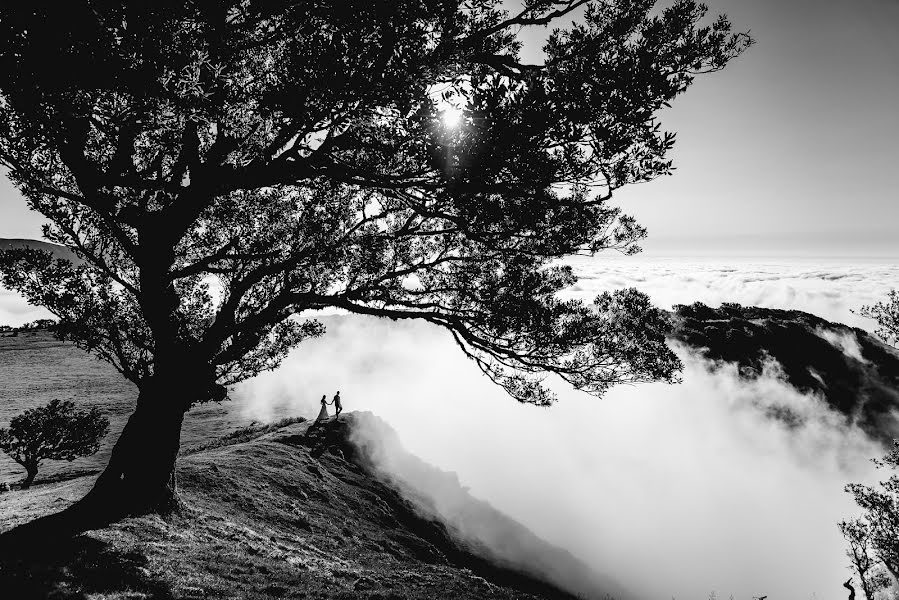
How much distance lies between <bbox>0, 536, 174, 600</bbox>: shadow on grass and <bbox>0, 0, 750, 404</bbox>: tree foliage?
14.4 feet

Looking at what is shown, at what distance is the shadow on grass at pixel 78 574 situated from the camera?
22.2 ft

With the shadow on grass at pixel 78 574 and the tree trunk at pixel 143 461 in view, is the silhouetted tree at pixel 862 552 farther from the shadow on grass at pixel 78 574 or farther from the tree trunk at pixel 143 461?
the tree trunk at pixel 143 461

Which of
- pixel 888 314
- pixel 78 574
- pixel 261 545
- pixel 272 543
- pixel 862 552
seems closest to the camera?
pixel 78 574

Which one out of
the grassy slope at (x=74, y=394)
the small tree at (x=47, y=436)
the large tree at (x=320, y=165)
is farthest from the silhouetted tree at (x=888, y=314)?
the grassy slope at (x=74, y=394)

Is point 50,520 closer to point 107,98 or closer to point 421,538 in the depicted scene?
point 107,98

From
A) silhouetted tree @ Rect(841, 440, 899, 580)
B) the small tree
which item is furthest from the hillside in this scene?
the small tree

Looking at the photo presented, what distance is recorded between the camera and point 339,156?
30.1ft

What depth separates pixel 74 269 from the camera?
1278 cm

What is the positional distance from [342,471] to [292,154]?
25905 mm

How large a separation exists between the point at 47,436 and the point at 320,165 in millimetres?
50207

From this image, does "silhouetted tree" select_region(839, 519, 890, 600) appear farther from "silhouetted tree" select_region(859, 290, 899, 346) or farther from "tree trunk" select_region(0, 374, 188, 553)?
"tree trunk" select_region(0, 374, 188, 553)

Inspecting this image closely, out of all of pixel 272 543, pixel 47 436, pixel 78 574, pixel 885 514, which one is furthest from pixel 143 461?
pixel 47 436

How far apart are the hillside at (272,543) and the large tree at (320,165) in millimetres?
2314

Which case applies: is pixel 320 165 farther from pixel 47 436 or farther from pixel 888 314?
pixel 47 436
